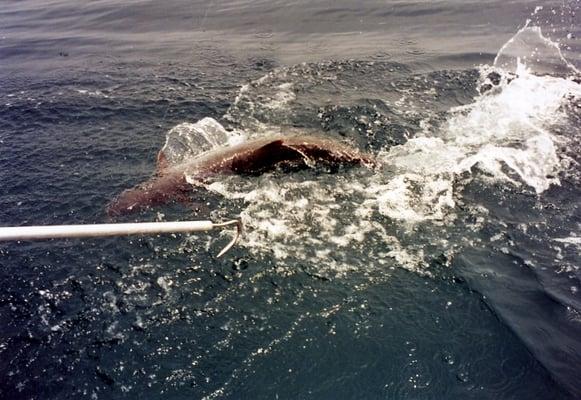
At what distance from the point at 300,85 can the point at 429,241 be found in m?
6.24

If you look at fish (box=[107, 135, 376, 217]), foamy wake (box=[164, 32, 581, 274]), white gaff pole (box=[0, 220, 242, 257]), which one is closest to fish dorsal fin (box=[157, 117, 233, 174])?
foamy wake (box=[164, 32, 581, 274])

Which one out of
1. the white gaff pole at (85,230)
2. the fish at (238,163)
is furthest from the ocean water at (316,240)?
the white gaff pole at (85,230)

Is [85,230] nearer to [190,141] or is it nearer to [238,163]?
[238,163]

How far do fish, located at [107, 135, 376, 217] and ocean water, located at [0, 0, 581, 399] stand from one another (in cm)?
24

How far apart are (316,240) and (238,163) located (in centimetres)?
223

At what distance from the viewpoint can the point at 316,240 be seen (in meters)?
6.13

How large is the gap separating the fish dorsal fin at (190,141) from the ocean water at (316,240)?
0.33ft

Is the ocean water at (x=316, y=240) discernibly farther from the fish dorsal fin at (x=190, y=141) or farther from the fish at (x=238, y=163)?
the fish at (x=238, y=163)

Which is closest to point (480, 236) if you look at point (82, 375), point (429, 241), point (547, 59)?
point (429, 241)

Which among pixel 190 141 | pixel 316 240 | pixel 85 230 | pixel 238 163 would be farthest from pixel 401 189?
pixel 85 230

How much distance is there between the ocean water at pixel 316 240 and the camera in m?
4.59

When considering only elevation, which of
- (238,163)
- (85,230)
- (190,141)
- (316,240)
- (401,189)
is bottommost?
(316,240)

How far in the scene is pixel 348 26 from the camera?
1599cm

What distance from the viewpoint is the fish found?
721 cm
